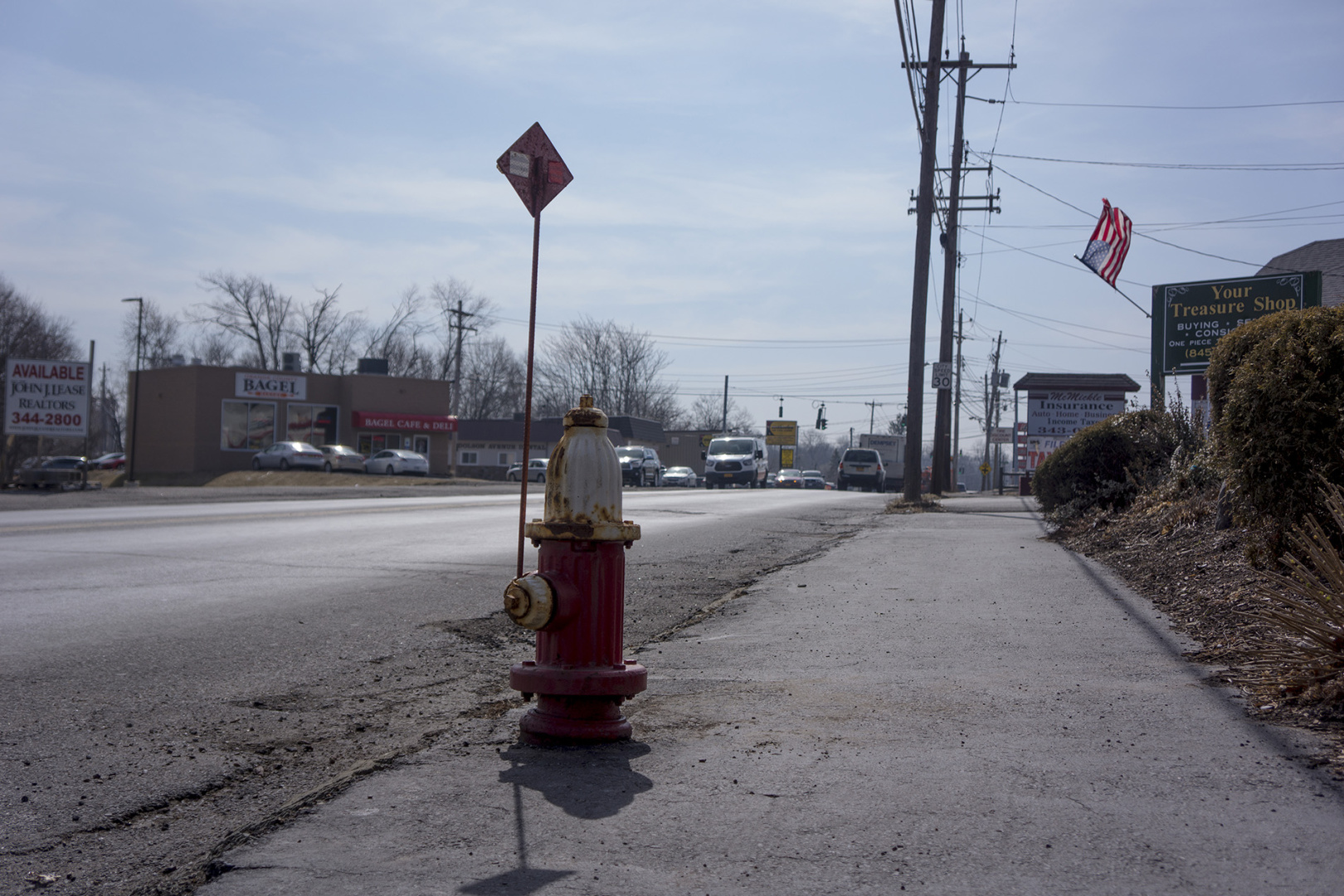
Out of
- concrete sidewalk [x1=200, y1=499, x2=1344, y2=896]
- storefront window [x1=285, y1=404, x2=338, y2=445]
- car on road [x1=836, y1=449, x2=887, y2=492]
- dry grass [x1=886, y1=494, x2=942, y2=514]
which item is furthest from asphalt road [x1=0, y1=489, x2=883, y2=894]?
storefront window [x1=285, y1=404, x2=338, y2=445]

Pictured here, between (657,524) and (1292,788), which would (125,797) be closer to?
(1292,788)

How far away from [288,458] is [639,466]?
55.3ft

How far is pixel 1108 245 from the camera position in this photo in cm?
2558

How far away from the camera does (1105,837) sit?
Result: 323cm

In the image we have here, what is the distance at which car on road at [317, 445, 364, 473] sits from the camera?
171 feet

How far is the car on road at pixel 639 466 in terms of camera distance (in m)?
49.1

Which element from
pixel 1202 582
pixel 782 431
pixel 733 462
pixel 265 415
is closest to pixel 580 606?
pixel 1202 582

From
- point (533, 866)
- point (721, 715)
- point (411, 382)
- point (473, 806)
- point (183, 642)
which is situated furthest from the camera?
point (411, 382)

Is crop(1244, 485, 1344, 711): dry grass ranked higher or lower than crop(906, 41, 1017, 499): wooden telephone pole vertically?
lower

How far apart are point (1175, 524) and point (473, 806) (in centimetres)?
807

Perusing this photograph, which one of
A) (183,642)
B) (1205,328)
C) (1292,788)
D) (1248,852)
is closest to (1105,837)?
(1248,852)

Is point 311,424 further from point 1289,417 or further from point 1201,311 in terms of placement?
point 1289,417

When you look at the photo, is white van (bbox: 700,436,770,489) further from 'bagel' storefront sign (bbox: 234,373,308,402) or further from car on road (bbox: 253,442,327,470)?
'bagel' storefront sign (bbox: 234,373,308,402)

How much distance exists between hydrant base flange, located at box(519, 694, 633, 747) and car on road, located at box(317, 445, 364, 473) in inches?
1958
